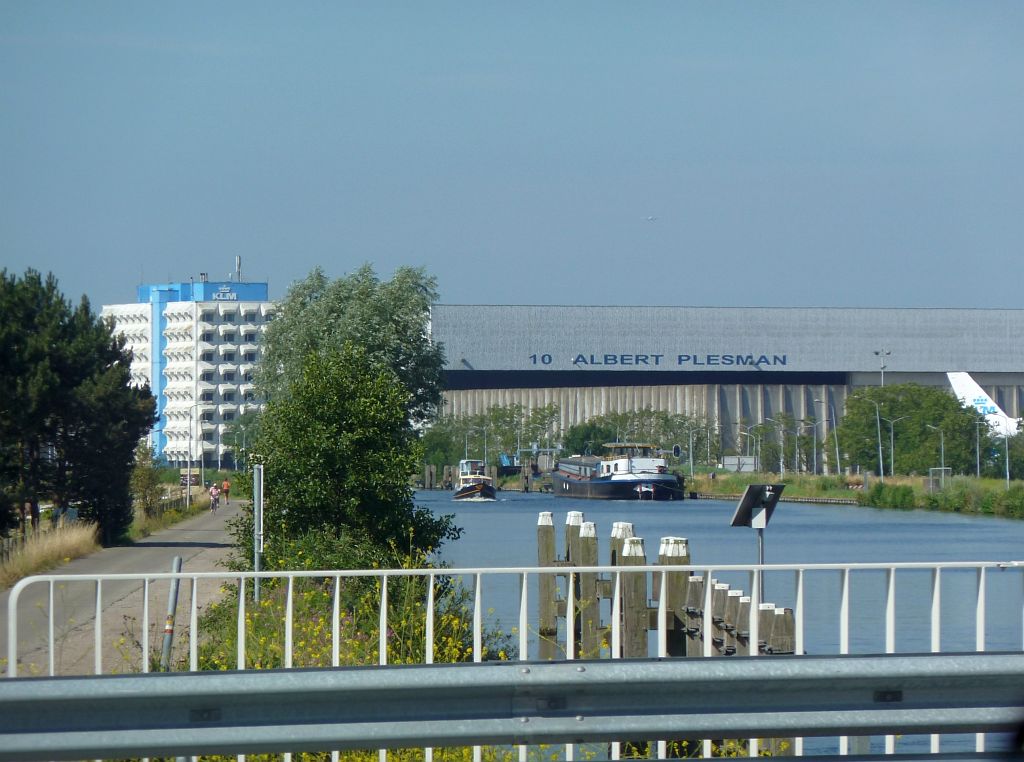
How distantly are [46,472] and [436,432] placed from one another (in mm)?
83729

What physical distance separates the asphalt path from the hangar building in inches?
3120

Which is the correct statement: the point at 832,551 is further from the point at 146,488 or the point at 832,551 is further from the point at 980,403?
the point at 980,403

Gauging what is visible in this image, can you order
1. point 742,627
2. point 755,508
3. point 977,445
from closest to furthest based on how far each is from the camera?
point 742,627
point 755,508
point 977,445

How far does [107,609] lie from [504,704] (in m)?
17.4

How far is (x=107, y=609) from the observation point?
21141 mm

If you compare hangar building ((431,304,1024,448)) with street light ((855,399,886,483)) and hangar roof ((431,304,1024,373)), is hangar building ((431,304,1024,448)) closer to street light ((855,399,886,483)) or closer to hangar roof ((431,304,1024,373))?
hangar roof ((431,304,1024,373))

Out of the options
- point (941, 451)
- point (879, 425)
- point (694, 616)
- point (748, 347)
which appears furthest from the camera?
point (748, 347)

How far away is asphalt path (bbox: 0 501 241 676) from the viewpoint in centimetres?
1234

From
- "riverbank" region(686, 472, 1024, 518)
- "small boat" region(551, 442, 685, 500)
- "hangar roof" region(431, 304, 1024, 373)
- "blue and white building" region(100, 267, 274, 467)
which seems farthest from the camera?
"blue and white building" region(100, 267, 274, 467)

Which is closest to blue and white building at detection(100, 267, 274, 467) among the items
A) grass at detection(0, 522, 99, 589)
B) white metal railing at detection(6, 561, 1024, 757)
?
grass at detection(0, 522, 99, 589)

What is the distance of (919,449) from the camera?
9406 centimetres

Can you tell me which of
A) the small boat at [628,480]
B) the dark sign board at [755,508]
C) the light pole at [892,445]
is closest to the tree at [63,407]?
the dark sign board at [755,508]

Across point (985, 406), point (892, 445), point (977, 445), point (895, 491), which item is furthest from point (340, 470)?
point (985, 406)

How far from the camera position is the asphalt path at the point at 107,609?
40.5ft
